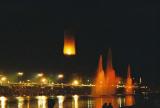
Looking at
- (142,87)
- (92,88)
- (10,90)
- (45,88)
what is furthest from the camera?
(142,87)

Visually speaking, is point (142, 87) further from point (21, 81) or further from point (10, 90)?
A: point (10, 90)

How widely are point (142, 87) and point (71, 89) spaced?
177ft

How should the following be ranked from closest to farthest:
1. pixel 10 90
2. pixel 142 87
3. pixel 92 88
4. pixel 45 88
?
pixel 10 90 < pixel 45 88 < pixel 92 88 < pixel 142 87

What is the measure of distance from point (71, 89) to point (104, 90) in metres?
13.5

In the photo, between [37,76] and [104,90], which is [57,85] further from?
[104,90]

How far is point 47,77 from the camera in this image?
155875 millimetres

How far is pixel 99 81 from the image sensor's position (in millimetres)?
138250

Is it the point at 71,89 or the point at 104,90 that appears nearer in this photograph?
the point at 104,90

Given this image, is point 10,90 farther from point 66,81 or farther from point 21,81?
point 66,81

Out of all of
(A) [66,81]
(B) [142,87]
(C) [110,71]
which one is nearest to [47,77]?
(A) [66,81]

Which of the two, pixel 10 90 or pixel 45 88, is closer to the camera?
pixel 10 90

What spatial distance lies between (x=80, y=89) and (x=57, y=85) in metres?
6.51

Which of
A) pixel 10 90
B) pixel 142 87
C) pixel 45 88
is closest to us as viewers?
pixel 10 90

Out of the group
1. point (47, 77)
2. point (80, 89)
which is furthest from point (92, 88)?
point (47, 77)
